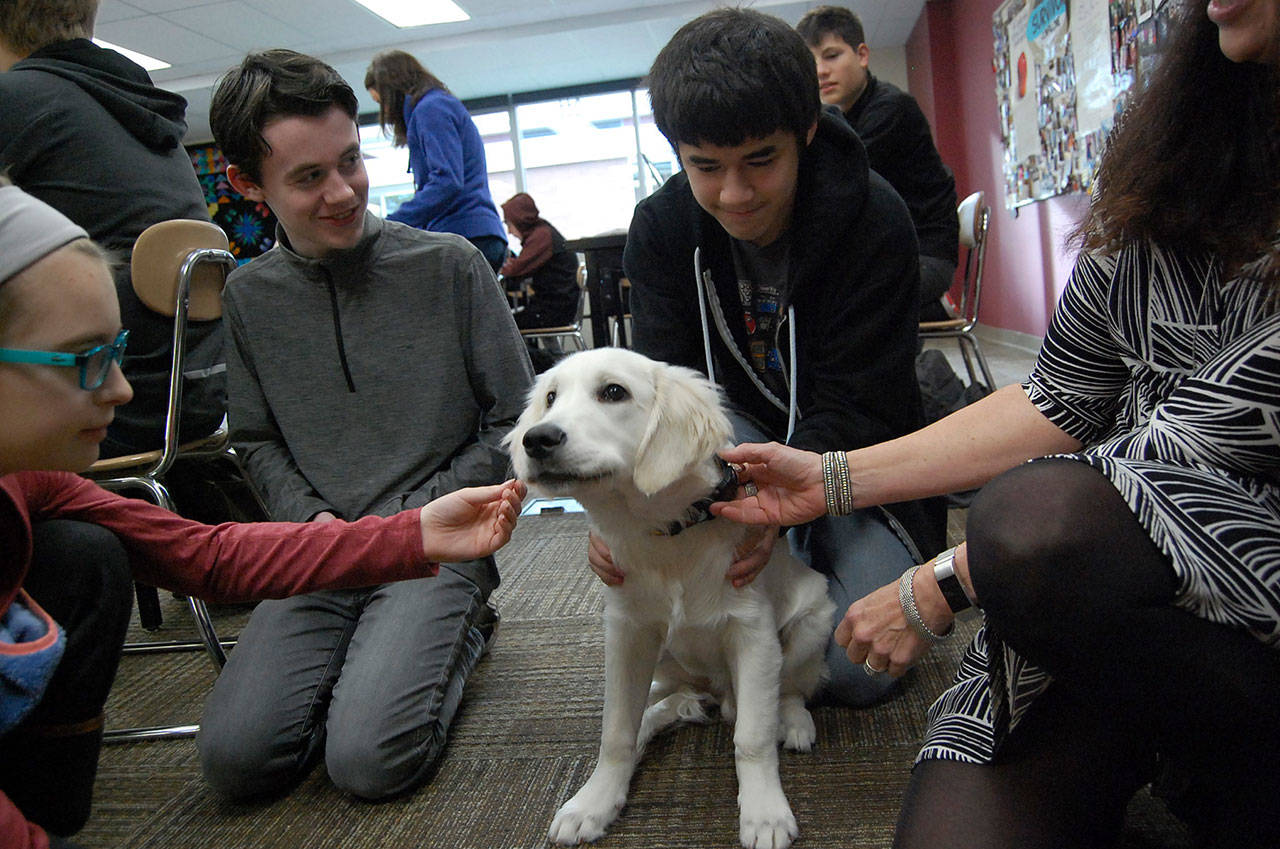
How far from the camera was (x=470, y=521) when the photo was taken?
1.31 m

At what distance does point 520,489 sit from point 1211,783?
2.97 ft

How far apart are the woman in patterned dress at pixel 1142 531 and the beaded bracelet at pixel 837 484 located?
18cm

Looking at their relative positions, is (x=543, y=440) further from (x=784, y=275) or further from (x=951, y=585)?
(x=784, y=275)

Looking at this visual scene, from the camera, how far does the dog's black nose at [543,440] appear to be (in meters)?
1.15

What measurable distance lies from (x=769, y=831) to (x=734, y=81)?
1127 mm

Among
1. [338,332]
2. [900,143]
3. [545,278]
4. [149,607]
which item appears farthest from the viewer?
[545,278]

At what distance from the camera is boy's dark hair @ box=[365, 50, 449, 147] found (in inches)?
145

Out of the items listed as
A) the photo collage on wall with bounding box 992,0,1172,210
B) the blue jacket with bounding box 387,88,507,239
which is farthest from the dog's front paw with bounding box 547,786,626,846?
the photo collage on wall with bounding box 992,0,1172,210

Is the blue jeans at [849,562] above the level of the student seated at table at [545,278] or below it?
below

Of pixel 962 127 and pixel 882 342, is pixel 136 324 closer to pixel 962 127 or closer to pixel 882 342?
pixel 882 342

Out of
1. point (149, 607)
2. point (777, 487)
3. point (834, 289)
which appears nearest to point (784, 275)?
point (834, 289)

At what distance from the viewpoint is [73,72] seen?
1.97 m

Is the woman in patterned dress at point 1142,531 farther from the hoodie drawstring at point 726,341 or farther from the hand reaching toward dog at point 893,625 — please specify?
the hoodie drawstring at point 726,341

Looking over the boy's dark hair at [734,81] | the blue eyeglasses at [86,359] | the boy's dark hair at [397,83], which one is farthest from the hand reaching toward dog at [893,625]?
the boy's dark hair at [397,83]
